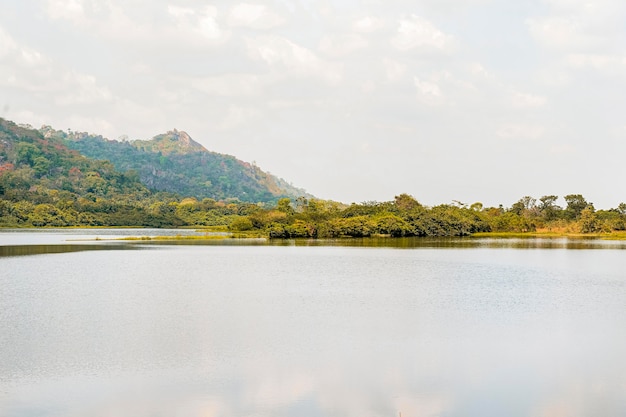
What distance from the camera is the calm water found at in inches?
419

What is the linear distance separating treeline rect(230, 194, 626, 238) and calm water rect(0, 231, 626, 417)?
1615 inches

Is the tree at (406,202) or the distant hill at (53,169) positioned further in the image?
the distant hill at (53,169)

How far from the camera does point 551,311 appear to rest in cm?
1978

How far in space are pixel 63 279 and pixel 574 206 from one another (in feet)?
253

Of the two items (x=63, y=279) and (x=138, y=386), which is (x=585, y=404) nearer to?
(x=138, y=386)

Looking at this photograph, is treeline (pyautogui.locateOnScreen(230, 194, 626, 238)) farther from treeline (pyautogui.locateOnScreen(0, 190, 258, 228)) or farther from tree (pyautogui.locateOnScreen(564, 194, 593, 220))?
treeline (pyautogui.locateOnScreen(0, 190, 258, 228))

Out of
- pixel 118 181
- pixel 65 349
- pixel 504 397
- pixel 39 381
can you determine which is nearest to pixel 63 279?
pixel 65 349

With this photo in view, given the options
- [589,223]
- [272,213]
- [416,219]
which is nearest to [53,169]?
[272,213]

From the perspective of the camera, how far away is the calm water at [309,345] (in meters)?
10.6

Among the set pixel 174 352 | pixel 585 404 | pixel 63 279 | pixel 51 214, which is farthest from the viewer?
pixel 51 214

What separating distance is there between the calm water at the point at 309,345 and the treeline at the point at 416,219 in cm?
4102

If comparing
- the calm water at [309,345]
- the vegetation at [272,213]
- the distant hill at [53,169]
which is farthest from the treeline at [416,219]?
the distant hill at [53,169]

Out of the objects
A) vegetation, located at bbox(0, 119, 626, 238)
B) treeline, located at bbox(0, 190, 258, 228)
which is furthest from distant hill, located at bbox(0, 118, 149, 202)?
treeline, located at bbox(0, 190, 258, 228)

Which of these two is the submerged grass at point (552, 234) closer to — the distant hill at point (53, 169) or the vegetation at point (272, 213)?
the vegetation at point (272, 213)
